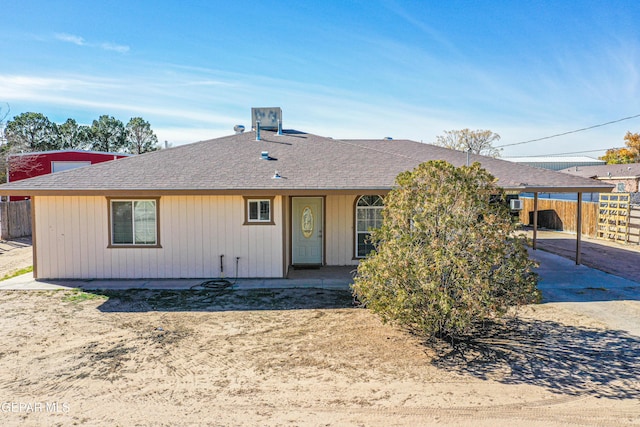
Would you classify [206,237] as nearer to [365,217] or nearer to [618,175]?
[365,217]

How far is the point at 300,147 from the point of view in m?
13.7

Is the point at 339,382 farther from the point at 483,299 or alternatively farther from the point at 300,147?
the point at 300,147

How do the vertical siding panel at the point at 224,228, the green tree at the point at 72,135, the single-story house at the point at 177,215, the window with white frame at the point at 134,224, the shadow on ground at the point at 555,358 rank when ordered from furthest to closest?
the green tree at the point at 72,135 < the window with white frame at the point at 134,224 < the vertical siding panel at the point at 224,228 < the single-story house at the point at 177,215 < the shadow on ground at the point at 555,358

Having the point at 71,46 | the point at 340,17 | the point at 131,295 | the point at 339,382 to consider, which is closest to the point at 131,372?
the point at 339,382

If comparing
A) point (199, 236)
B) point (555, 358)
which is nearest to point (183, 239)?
point (199, 236)

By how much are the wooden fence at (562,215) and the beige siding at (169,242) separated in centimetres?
1645

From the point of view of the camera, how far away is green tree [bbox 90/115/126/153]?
4562 cm

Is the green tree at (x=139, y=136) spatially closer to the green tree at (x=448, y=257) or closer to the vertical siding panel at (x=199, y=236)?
the vertical siding panel at (x=199, y=236)

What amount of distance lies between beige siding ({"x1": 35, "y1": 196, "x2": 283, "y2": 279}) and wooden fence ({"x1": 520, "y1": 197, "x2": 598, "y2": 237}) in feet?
54.0

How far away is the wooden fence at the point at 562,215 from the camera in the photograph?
65.5 ft

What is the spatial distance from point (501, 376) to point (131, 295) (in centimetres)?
778

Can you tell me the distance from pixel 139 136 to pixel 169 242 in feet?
134

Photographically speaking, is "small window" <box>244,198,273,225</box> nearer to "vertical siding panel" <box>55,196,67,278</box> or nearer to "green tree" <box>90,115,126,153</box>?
"vertical siding panel" <box>55,196,67,278</box>

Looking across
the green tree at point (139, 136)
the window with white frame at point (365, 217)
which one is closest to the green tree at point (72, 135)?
the green tree at point (139, 136)
